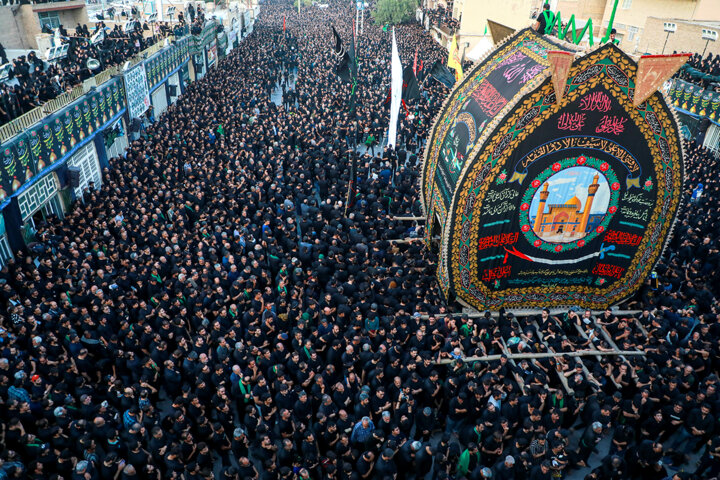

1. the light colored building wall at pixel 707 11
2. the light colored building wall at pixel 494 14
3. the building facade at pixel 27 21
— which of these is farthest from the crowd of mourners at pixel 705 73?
the building facade at pixel 27 21

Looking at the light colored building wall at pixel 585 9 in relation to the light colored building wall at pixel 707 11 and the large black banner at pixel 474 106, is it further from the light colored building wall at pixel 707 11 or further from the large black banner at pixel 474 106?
the large black banner at pixel 474 106

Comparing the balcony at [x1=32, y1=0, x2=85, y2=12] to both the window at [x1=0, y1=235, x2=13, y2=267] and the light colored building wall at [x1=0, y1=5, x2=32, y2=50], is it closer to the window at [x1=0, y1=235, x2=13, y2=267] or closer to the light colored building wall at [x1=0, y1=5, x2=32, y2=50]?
the light colored building wall at [x1=0, y1=5, x2=32, y2=50]

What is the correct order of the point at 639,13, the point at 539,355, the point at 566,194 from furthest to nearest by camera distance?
the point at 639,13, the point at 566,194, the point at 539,355

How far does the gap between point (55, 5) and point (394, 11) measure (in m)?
46.4

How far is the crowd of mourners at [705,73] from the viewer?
19.8 metres

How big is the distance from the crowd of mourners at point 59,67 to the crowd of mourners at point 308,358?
3.23m

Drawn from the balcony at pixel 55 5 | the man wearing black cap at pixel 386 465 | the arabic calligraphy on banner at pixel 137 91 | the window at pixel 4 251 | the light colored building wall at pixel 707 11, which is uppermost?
the light colored building wall at pixel 707 11

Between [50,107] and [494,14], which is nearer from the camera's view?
[50,107]

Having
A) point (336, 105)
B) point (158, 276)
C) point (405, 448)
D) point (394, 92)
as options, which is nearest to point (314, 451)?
point (405, 448)

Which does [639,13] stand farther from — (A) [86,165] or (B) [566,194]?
(A) [86,165]

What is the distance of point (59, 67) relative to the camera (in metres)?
19.6

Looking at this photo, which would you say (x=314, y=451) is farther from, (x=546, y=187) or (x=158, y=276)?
(x=546, y=187)

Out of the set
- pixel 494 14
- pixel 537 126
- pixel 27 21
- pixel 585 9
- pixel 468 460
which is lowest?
pixel 468 460

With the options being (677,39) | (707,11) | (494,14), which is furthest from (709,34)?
(494,14)
